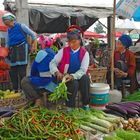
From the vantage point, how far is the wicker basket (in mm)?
7064

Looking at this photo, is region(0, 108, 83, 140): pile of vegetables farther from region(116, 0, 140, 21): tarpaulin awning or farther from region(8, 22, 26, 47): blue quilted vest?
region(8, 22, 26, 47): blue quilted vest

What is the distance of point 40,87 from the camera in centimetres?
643

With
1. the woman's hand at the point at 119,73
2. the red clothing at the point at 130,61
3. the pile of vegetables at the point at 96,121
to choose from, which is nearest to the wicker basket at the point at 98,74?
the woman's hand at the point at 119,73

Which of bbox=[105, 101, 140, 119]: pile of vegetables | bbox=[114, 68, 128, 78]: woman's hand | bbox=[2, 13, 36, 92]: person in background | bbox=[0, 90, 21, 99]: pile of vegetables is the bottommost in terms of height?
bbox=[105, 101, 140, 119]: pile of vegetables

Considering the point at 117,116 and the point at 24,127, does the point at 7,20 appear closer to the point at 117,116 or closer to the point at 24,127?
the point at 117,116

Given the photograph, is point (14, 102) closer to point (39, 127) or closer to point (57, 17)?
point (39, 127)

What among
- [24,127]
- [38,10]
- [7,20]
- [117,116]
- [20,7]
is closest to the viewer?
[24,127]

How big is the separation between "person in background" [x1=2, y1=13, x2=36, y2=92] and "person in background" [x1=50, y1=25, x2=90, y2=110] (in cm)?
176

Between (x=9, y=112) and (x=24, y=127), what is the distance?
1.54 m

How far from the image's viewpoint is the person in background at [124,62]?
7559 mm

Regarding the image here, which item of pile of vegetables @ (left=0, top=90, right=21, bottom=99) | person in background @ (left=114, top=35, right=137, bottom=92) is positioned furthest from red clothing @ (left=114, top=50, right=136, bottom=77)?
pile of vegetables @ (left=0, top=90, right=21, bottom=99)

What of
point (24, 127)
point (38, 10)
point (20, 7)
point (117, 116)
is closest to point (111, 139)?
point (24, 127)

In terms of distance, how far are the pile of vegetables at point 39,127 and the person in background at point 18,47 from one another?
349 centimetres

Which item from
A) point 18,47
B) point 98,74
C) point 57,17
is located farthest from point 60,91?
point 57,17
